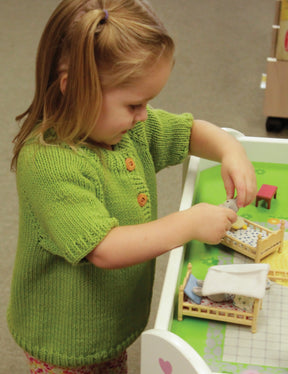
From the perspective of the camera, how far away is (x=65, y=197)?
0.68m

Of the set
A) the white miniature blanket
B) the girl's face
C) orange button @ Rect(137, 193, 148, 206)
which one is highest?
→ the girl's face

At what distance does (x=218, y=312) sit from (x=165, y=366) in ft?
0.31

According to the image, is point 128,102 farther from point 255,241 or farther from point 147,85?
point 255,241

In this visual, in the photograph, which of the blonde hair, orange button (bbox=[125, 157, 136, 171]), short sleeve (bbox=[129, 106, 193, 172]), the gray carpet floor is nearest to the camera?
the blonde hair

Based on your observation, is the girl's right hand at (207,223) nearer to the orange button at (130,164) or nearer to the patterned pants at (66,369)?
the orange button at (130,164)

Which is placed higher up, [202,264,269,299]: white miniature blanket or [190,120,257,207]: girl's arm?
[190,120,257,207]: girl's arm

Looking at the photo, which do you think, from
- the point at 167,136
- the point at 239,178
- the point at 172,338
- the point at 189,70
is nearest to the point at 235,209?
the point at 239,178

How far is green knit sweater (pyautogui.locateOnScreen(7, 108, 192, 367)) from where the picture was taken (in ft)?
2.25

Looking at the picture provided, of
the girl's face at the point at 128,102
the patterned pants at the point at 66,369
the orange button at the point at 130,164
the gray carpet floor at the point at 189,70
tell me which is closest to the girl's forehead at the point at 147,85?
the girl's face at the point at 128,102

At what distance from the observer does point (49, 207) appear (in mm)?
691

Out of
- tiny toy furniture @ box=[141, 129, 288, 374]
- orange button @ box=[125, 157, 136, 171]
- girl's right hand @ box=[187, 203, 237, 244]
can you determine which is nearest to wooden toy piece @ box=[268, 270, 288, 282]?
tiny toy furniture @ box=[141, 129, 288, 374]

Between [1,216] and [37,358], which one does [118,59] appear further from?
[1,216]

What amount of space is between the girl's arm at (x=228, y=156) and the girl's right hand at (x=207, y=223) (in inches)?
4.9

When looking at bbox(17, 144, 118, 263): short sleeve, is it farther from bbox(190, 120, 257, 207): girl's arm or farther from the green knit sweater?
bbox(190, 120, 257, 207): girl's arm
